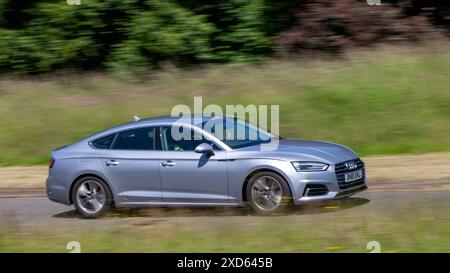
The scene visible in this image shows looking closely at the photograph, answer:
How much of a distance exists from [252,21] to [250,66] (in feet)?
5.58

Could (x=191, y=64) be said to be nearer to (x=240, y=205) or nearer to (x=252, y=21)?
(x=252, y=21)

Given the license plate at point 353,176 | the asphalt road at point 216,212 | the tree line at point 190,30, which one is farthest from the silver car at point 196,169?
the tree line at point 190,30

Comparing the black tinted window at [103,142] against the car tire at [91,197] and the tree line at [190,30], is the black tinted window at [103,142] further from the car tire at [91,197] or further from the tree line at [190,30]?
the tree line at [190,30]

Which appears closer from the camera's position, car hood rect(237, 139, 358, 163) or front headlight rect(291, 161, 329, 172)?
front headlight rect(291, 161, 329, 172)

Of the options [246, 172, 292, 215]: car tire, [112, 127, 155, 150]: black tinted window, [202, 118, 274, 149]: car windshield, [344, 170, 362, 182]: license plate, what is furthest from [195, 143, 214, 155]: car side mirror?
[344, 170, 362, 182]: license plate

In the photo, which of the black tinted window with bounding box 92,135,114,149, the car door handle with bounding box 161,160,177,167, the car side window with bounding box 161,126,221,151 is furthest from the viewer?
the black tinted window with bounding box 92,135,114,149

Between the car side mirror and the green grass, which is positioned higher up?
the car side mirror

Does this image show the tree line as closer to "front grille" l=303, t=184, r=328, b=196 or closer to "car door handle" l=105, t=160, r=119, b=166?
"car door handle" l=105, t=160, r=119, b=166

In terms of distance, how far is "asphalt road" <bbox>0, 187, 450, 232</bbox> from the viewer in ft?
36.3

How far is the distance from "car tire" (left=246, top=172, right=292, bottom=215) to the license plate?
2.99 ft

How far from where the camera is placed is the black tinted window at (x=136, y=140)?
40.8ft

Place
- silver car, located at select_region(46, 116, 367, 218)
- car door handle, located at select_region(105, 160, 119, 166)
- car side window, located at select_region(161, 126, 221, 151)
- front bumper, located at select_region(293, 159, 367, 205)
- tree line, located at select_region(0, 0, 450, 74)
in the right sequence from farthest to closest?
tree line, located at select_region(0, 0, 450, 74)
car door handle, located at select_region(105, 160, 119, 166)
car side window, located at select_region(161, 126, 221, 151)
silver car, located at select_region(46, 116, 367, 218)
front bumper, located at select_region(293, 159, 367, 205)

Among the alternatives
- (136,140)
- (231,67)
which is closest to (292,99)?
(231,67)
